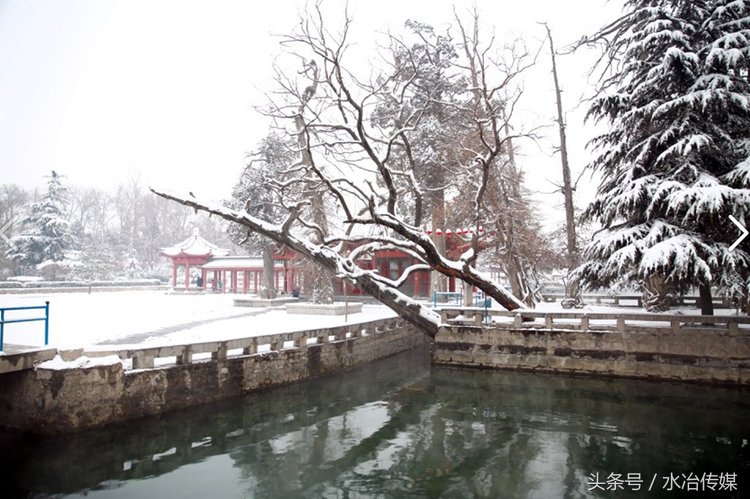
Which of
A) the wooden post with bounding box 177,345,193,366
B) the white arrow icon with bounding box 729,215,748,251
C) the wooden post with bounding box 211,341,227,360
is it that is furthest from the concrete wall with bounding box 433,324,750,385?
the wooden post with bounding box 177,345,193,366

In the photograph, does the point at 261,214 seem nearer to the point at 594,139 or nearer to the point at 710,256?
the point at 594,139

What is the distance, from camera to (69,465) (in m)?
7.43

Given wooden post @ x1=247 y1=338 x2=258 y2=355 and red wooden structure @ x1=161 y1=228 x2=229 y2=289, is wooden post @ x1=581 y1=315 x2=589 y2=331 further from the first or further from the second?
red wooden structure @ x1=161 y1=228 x2=229 y2=289

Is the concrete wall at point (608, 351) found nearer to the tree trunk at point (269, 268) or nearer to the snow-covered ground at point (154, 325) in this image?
the snow-covered ground at point (154, 325)

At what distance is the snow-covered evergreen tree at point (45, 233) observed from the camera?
41.7 meters

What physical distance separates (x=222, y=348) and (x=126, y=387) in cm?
230

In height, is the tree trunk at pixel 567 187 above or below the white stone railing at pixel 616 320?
above

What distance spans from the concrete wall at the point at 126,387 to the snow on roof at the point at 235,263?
1019 inches

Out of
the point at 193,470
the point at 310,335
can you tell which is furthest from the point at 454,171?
the point at 193,470

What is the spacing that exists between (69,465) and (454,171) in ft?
58.8

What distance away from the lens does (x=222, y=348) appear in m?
11.1

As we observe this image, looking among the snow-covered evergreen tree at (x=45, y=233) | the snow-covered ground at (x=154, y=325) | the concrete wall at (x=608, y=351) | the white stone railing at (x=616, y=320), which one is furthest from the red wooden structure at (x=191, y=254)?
the concrete wall at (x=608, y=351)

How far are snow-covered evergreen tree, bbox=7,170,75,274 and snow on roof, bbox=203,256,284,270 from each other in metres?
13.7

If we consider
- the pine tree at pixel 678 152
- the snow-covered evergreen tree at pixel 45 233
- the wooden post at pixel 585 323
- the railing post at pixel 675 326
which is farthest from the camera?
the snow-covered evergreen tree at pixel 45 233
